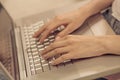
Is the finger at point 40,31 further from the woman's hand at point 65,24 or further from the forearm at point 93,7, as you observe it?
the forearm at point 93,7

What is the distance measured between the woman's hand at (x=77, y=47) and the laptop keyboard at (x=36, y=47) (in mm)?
28

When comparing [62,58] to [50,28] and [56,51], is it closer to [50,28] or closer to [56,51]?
[56,51]

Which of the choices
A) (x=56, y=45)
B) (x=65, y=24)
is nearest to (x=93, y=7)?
(x=65, y=24)

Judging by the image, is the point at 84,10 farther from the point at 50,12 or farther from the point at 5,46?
the point at 5,46

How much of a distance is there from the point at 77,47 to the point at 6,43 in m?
0.26

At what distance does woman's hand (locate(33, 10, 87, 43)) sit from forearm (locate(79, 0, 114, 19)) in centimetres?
1

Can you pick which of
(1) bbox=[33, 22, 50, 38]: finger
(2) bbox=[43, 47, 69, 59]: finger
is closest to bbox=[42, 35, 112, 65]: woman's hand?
(2) bbox=[43, 47, 69, 59]: finger

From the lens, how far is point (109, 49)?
28.5 inches

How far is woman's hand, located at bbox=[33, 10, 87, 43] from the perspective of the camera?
0.86m

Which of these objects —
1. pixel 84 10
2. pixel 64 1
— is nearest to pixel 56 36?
pixel 84 10

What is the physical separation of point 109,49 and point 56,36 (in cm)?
22

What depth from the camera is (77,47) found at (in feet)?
2.50

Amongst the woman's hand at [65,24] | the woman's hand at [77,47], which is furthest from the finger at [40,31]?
the woman's hand at [77,47]

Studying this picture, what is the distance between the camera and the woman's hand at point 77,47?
74cm
